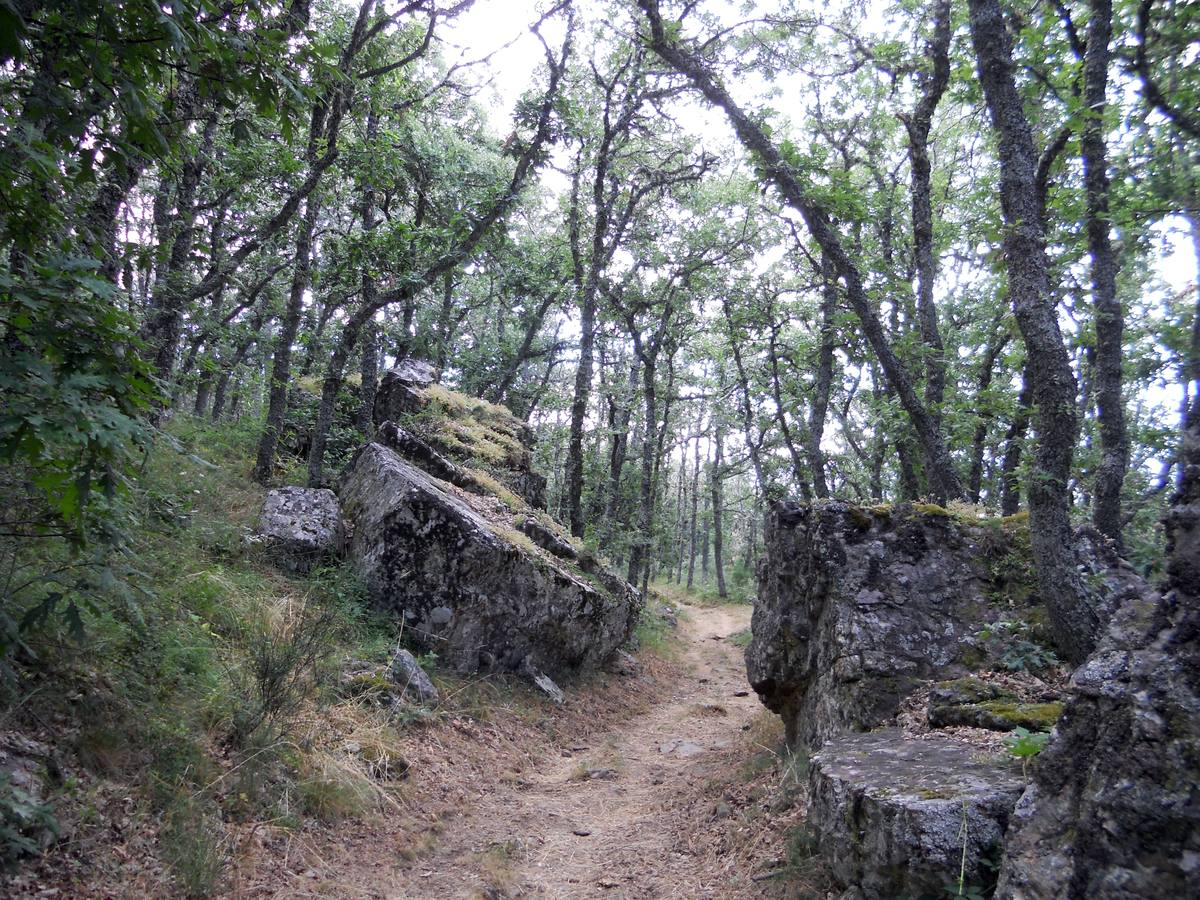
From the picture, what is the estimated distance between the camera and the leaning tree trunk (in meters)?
4.89

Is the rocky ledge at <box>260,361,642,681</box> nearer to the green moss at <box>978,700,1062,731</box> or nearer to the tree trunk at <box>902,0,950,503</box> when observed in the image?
the tree trunk at <box>902,0,950,503</box>

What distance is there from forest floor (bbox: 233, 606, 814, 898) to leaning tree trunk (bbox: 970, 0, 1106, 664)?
2519 mm

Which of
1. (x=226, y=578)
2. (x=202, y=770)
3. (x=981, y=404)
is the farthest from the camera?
(x=981, y=404)

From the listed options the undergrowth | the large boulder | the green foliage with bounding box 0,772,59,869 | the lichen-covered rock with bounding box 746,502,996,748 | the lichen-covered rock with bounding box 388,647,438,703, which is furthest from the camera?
the large boulder

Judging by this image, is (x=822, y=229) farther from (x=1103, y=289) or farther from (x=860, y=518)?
(x=860, y=518)

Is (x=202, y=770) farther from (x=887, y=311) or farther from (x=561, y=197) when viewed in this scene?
(x=561, y=197)

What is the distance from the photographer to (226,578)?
22.9ft

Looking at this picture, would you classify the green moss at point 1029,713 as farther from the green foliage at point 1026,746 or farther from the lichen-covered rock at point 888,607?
the green foliage at point 1026,746

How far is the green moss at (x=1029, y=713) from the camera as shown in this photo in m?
4.11

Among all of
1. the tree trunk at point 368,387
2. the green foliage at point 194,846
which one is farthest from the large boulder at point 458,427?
the green foliage at point 194,846

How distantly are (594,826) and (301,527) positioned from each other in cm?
525

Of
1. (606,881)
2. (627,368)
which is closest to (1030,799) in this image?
(606,881)

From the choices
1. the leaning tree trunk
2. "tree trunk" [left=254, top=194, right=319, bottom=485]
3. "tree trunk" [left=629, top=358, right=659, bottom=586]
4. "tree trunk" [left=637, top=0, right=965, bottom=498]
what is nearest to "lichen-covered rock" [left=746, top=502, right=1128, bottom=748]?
the leaning tree trunk

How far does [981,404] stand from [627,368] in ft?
66.4
